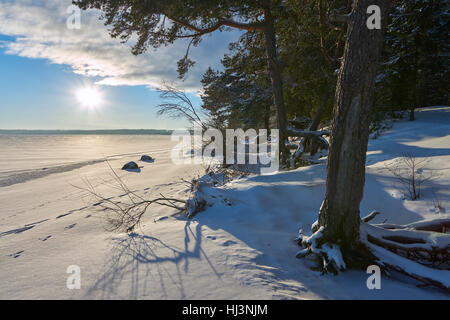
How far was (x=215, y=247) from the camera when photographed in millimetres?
3139

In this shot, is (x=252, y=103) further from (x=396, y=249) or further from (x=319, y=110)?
(x=396, y=249)

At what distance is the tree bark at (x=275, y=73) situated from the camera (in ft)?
24.9

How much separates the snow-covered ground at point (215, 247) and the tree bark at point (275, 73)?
305 centimetres

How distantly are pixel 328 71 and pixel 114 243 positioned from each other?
1011cm

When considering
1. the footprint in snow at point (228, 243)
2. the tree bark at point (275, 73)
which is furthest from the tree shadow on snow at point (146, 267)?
the tree bark at point (275, 73)

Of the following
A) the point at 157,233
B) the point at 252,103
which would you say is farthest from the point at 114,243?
the point at 252,103

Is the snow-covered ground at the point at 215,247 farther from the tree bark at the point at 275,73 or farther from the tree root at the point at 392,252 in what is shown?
the tree bark at the point at 275,73

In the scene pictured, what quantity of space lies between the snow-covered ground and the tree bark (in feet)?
10.0

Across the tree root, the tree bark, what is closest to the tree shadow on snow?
the tree root

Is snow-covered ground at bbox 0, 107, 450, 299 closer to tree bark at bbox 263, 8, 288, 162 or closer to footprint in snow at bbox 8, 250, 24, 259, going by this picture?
footprint in snow at bbox 8, 250, 24, 259

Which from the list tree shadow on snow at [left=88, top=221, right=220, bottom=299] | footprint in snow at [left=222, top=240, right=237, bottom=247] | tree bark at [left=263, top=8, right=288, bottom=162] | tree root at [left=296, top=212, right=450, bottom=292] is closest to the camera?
tree shadow on snow at [left=88, top=221, right=220, bottom=299]

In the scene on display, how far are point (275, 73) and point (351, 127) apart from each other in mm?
6389

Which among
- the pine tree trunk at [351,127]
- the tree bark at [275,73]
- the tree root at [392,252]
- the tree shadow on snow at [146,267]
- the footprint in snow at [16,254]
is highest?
the tree bark at [275,73]

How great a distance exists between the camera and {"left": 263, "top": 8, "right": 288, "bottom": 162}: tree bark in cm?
758
